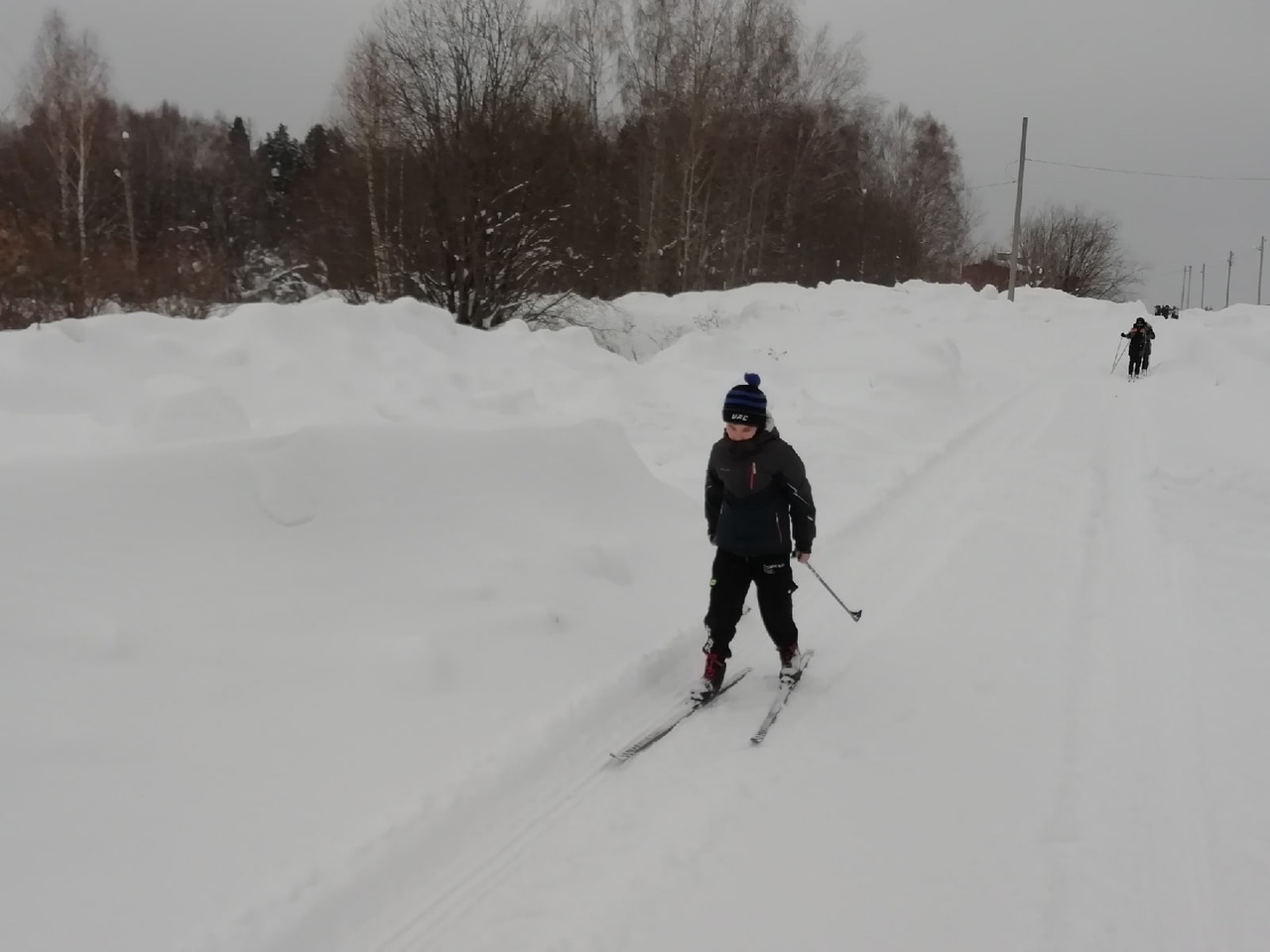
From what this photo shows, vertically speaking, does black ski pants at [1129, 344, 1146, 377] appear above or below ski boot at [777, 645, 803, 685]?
above

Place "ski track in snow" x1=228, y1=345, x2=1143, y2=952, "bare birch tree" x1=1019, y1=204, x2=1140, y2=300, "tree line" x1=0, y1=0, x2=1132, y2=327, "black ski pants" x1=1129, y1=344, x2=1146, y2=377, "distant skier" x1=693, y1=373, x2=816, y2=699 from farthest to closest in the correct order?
"bare birch tree" x1=1019, y1=204, x2=1140, y2=300, "black ski pants" x1=1129, y1=344, x2=1146, y2=377, "tree line" x1=0, y1=0, x2=1132, y2=327, "distant skier" x1=693, y1=373, x2=816, y2=699, "ski track in snow" x1=228, y1=345, x2=1143, y2=952

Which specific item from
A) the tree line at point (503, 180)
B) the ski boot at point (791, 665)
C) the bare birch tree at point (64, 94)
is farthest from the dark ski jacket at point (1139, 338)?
the bare birch tree at point (64, 94)

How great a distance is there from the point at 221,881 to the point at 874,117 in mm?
47960

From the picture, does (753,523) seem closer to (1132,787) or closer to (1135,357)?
(1132,787)

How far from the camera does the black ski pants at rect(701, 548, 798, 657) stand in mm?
4473

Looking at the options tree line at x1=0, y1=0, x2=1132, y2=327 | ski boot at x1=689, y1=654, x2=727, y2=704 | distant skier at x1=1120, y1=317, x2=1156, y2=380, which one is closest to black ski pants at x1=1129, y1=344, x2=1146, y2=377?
distant skier at x1=1120, y1=317, x2=1156, y2=380

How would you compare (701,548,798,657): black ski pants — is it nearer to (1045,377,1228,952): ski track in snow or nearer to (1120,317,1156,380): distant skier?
(1045,377,1228,952): ski track in snow

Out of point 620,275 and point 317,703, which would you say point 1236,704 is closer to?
point 317,703

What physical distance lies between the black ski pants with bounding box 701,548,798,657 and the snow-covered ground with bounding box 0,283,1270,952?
1.14 ft

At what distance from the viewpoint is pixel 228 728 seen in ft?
11.0

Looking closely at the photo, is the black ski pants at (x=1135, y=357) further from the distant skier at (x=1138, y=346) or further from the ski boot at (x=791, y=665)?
the ski boot at (x=791, y=665)

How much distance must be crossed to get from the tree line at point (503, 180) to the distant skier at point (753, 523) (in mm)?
11453

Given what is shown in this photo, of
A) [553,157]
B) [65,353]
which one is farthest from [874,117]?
[65,353]

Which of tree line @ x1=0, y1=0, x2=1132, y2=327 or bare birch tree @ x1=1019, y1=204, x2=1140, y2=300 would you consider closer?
tree line @ x1=0, y1=0, x2=1132, y2=327
